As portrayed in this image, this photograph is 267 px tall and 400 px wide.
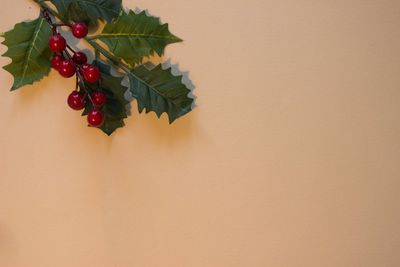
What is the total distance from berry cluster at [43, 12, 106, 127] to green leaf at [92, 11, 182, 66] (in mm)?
55

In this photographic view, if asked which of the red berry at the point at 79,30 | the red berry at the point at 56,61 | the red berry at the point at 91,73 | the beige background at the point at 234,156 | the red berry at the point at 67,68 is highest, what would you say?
the red berry at the point at 79,30

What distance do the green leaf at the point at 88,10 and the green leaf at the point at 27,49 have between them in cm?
5

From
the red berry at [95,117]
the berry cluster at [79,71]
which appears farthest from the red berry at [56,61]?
the red berry at [95,117]

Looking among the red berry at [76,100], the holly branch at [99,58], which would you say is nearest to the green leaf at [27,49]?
the holly branch at [99,58]

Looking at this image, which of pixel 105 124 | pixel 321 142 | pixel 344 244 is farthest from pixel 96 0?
pixel 344 244

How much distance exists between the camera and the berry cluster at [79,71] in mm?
694

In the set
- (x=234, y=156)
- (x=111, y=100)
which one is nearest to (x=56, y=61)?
(x=111, y=100)

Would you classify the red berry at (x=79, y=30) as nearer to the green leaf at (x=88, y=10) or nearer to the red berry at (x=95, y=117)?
the green leaf at (x=88, y=10)

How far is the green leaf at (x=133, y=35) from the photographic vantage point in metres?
0.71

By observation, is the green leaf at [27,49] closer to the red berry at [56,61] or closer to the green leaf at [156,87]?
the red berry at [56,61]

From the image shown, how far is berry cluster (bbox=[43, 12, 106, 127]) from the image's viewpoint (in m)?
0.69

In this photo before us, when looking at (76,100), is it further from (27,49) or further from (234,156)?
(234,156)

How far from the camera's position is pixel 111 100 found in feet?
2.47

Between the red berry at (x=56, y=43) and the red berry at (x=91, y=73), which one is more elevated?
the red berry at (x=56, y=43)
